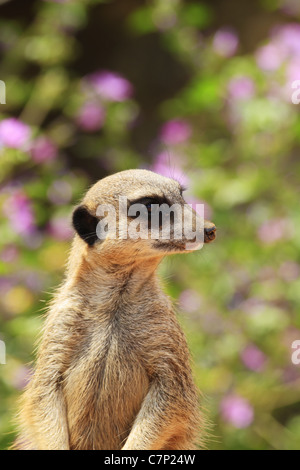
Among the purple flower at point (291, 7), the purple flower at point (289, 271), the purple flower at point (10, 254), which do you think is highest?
the purple flower at point (291, 7)

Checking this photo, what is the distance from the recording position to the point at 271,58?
14.1 feet

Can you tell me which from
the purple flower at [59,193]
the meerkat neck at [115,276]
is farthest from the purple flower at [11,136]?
the meerkat neck at [115,276]

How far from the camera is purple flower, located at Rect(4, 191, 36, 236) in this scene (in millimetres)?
3857

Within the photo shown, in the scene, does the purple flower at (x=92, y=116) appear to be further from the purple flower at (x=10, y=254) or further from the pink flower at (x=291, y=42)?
the pink flower at (x=291, y=42)

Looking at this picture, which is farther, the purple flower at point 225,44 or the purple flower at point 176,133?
the purple flower at point 225,44

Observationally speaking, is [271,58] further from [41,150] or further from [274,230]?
[41,150]

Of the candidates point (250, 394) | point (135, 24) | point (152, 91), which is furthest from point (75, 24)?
Answer: point (250, 394)

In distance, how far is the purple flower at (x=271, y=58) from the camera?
429 centimetres

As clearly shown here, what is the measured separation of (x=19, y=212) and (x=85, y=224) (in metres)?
1.79

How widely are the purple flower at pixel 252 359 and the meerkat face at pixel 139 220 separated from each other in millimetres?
2195

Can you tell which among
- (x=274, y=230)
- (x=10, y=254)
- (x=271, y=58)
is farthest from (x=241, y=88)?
(x=10, y=254)

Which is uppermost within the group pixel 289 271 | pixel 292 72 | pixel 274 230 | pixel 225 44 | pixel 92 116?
pixel 225 44

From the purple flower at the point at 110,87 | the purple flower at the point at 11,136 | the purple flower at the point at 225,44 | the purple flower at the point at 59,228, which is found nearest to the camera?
the purple flower at the point at 11,136
